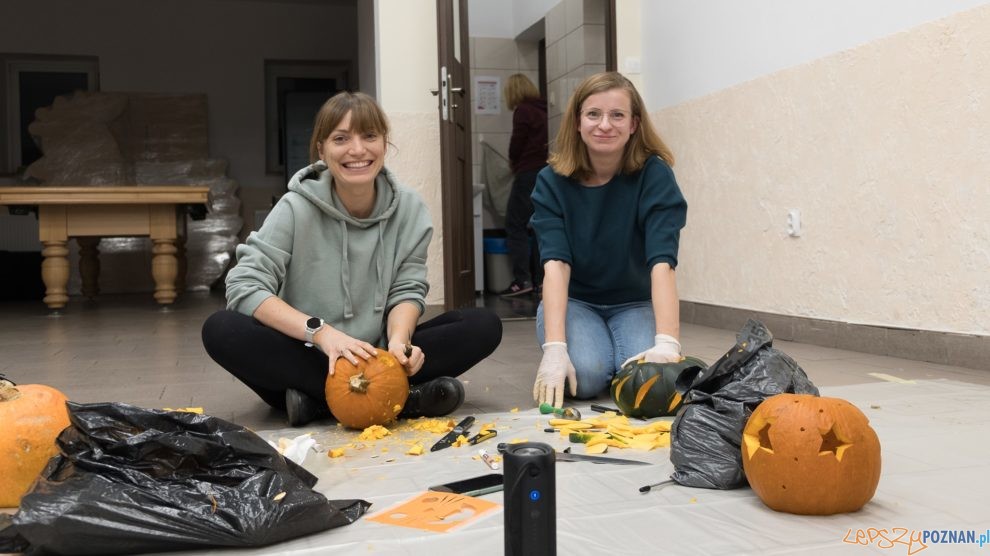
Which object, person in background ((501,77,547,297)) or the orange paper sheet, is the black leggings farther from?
person in background ((501,77,547,297))

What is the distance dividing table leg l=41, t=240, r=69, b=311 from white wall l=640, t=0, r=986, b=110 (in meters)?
4.63

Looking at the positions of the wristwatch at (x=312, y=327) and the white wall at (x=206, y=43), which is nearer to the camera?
the wristwatch at (x=312, y=327)

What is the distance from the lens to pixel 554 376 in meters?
2.44

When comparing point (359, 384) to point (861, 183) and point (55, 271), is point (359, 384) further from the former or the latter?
point (55, 271)

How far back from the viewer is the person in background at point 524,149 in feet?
22.7

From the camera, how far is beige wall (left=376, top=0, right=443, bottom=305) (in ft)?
16.6

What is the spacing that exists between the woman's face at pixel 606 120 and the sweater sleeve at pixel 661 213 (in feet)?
0.53

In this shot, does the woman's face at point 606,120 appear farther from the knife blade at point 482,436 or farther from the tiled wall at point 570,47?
the tiled wall at point 570,47

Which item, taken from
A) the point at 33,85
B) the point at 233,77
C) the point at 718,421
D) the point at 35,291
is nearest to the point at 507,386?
the point at 718,421

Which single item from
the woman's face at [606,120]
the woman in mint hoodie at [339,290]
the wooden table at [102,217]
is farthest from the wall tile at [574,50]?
the woman in mint hoodie at [339,290]

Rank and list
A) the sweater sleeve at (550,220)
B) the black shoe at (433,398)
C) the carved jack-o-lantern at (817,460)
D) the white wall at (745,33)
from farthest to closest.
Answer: the white wall at (745,33)
the sweater sleeve at (550,220)
the black shoe at (433,398)
the carved jack-o-lantern at (817,460)

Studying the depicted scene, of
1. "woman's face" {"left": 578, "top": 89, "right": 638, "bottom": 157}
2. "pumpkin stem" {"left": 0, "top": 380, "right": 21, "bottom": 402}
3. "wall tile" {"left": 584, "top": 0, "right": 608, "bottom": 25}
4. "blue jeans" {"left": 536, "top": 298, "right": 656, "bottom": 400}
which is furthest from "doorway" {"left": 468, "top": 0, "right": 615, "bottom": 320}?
"pumpkin stem" {"left": 0, "top": 380, "right": 21, "bottom": 402}

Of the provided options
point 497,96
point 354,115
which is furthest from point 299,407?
point 497,96

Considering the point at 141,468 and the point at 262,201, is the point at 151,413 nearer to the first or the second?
the point at 141,468
